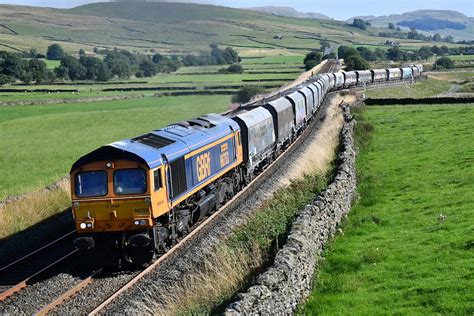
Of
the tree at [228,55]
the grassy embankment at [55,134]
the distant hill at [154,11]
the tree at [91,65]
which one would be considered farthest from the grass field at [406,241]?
the tree at [91,65]

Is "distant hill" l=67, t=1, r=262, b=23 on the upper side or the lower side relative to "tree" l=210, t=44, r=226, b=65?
upper

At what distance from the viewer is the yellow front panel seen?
63.4 ft

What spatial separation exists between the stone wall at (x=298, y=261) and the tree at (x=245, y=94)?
61.9 meters

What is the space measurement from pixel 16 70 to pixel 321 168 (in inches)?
3950

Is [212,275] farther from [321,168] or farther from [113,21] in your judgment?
[113,21]

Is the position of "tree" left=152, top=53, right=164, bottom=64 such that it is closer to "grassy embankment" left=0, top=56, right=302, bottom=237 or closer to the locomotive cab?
"grassy embankment" left=0, top=56, right=302, bottom=237

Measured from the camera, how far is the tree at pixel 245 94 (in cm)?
→ 8850

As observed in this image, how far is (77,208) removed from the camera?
1959 centimetres

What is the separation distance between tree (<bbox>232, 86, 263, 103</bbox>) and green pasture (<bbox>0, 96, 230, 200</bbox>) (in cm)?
192

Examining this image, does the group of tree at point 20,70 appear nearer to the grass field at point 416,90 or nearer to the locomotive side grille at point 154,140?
the grass field at point 416,90

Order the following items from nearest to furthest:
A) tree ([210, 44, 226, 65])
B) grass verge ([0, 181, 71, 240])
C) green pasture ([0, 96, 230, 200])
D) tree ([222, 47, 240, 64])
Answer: grass verge ([0, 181, 71, 240]) → green pasture ([0, 96, 230, 200]) → tree ([210, 44, 226, 65]) → tree ([222, 47, 240, 64])

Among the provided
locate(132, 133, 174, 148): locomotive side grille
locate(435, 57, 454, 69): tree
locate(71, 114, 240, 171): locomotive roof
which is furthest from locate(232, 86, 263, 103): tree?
locate(435, 57, 454, 69): tree

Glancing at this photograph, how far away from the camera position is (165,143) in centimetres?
2158

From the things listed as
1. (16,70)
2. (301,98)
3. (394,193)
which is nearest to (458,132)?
(301,98)
